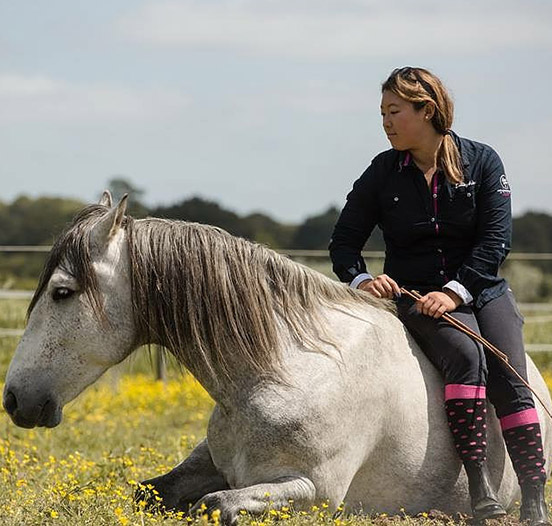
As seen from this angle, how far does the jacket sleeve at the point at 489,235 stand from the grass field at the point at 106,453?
112 cm

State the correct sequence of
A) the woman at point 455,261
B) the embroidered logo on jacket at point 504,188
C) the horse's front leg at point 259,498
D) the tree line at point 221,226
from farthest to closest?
1. the tree line at point 221,226
2. the embroidered logo on jacket at point 504,188
3. the woman at point 455,261
4. the horse's front leg at point 259,498

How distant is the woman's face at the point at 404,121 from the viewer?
4977mm

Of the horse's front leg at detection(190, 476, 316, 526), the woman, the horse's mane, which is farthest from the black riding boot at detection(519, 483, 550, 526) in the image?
the horse's mane

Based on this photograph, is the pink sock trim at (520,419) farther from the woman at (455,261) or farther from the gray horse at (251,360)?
the gray horse at (251,360)

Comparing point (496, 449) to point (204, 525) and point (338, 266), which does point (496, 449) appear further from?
point (204, 525)

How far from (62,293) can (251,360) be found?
859 mm

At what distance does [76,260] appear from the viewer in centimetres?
443

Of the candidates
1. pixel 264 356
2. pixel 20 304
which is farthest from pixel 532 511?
pixel 20 304

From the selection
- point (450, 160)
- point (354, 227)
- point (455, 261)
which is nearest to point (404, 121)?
point (450, 160)

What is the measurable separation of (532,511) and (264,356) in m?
1.43

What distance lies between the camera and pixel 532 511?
4781mm

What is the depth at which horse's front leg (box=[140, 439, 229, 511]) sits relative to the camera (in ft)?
16.3

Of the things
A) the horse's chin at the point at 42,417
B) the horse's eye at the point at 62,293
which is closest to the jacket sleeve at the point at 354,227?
the horse's eye at the point at 62,293

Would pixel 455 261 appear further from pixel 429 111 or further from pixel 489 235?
pixel 429 111
